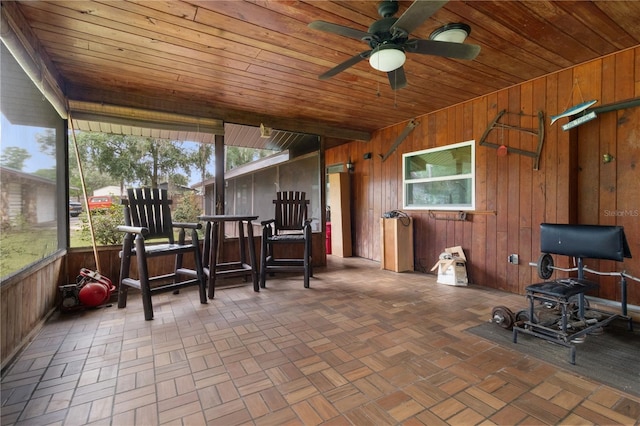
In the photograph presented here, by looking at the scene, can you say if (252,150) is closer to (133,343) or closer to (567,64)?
(133,343)

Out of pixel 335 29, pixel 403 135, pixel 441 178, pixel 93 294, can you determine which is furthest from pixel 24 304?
pixel 403 135

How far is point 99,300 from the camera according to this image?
2.90 m

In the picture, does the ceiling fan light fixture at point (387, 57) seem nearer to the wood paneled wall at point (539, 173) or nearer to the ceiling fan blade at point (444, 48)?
the ceiling fan blade at point (444, 48)

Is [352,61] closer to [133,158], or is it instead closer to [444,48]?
[444,48]

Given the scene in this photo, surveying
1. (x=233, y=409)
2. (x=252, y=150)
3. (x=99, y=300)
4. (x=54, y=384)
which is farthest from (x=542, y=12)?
(x=99, y=300)

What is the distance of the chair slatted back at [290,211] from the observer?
4.07 meters

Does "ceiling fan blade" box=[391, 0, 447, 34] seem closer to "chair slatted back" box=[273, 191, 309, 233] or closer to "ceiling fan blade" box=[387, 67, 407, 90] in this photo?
"ceiling fan blade" box=[387, 67, 407, 90]

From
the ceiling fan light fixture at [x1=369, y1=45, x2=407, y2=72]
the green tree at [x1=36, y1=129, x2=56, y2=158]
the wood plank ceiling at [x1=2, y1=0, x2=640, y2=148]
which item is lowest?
the green tree at [x1=36, y1=129, x2=56, y2=158]

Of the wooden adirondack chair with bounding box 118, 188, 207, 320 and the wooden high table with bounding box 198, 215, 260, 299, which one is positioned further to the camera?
the wooden high table with bounding box 198, 215, 260, 299

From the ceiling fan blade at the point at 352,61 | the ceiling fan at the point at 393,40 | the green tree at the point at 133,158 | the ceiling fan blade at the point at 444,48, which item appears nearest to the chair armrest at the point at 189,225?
the green tree at the point at 133,158

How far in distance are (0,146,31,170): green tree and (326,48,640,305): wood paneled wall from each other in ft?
14.4

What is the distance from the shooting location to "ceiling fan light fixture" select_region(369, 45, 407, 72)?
2.00 metres

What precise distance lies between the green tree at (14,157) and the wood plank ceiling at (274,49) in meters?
0.81

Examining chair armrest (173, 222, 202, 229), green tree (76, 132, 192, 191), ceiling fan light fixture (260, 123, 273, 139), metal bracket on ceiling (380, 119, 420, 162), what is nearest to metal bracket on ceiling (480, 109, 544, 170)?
metal bracket on ceiling (380, 119, 420, 162)
